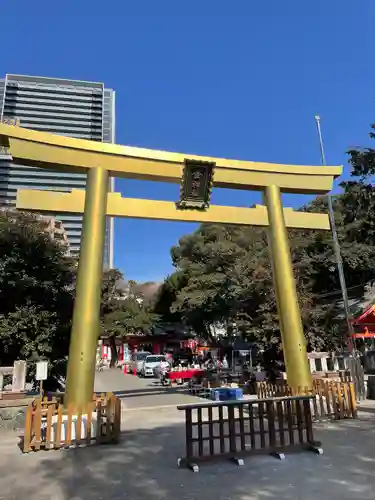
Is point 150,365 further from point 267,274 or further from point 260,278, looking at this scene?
point 267,274

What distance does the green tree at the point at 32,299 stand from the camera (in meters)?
10.9

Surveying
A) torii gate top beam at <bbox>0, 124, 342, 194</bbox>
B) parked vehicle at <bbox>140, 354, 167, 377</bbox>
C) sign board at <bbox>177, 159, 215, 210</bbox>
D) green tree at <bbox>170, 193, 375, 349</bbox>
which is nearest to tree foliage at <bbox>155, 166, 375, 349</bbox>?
green tree at <bbox>170, 193, 375, 349</bbox>

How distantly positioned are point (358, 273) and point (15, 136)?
2288 cm

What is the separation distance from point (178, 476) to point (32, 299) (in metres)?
8.13

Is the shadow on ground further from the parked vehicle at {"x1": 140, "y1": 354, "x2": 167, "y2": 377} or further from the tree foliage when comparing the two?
the parked vehicle at {"x1": 140, "y1": 354, "x2": 167, "y2": 377}

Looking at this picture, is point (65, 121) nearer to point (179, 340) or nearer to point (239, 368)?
point (179, 340)

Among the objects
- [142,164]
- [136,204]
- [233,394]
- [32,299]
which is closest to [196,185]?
[142,164]

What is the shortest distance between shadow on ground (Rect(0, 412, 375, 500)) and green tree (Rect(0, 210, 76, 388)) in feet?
17.5

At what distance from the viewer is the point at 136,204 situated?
31.6 feet

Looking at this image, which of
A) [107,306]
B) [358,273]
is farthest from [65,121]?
[358,273]

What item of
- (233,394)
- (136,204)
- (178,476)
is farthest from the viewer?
(233,394)

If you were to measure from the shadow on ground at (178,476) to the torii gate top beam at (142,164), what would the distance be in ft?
19.3

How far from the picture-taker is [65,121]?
258 feet

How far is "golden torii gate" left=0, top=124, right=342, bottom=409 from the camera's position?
7.78 meters
